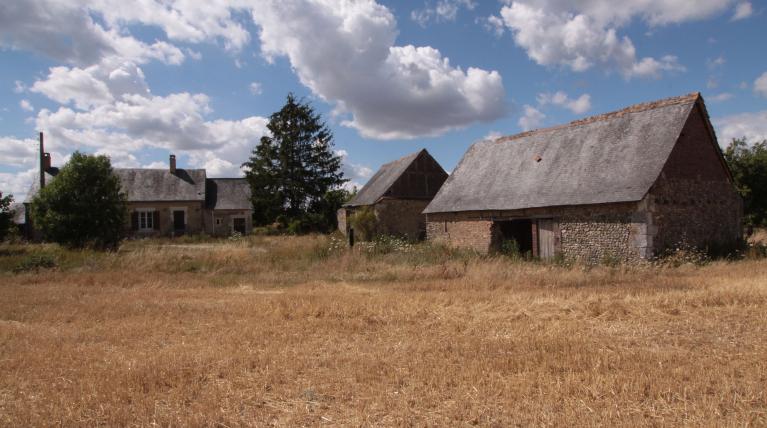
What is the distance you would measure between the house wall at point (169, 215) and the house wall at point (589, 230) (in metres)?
22.7

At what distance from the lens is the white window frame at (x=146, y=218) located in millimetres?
34688

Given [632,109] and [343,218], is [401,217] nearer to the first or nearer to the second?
[343,218]

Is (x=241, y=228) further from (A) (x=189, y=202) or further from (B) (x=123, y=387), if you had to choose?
(B) (x=123, y=387)

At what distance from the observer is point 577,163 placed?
692 inches

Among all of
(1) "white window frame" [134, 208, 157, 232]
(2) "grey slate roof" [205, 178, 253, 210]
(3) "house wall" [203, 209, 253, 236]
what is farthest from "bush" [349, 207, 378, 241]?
(1) "white window frame" [134, 208, 157, 232]

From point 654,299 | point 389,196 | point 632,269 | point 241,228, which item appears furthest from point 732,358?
point 241,228

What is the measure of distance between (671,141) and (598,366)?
1260cm

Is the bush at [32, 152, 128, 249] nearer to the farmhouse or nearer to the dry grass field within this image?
the dry grass field

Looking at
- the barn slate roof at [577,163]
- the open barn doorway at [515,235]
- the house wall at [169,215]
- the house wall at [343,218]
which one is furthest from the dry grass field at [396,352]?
the house wall at [169,215]

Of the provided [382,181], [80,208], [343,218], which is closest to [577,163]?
[382,181]

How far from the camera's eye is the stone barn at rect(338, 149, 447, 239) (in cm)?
2650

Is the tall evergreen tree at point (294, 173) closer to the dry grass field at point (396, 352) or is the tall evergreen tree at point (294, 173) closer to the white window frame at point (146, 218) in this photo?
the white window frame at point (146, 218)

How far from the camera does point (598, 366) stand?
5.20m

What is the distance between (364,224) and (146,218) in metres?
17.5
